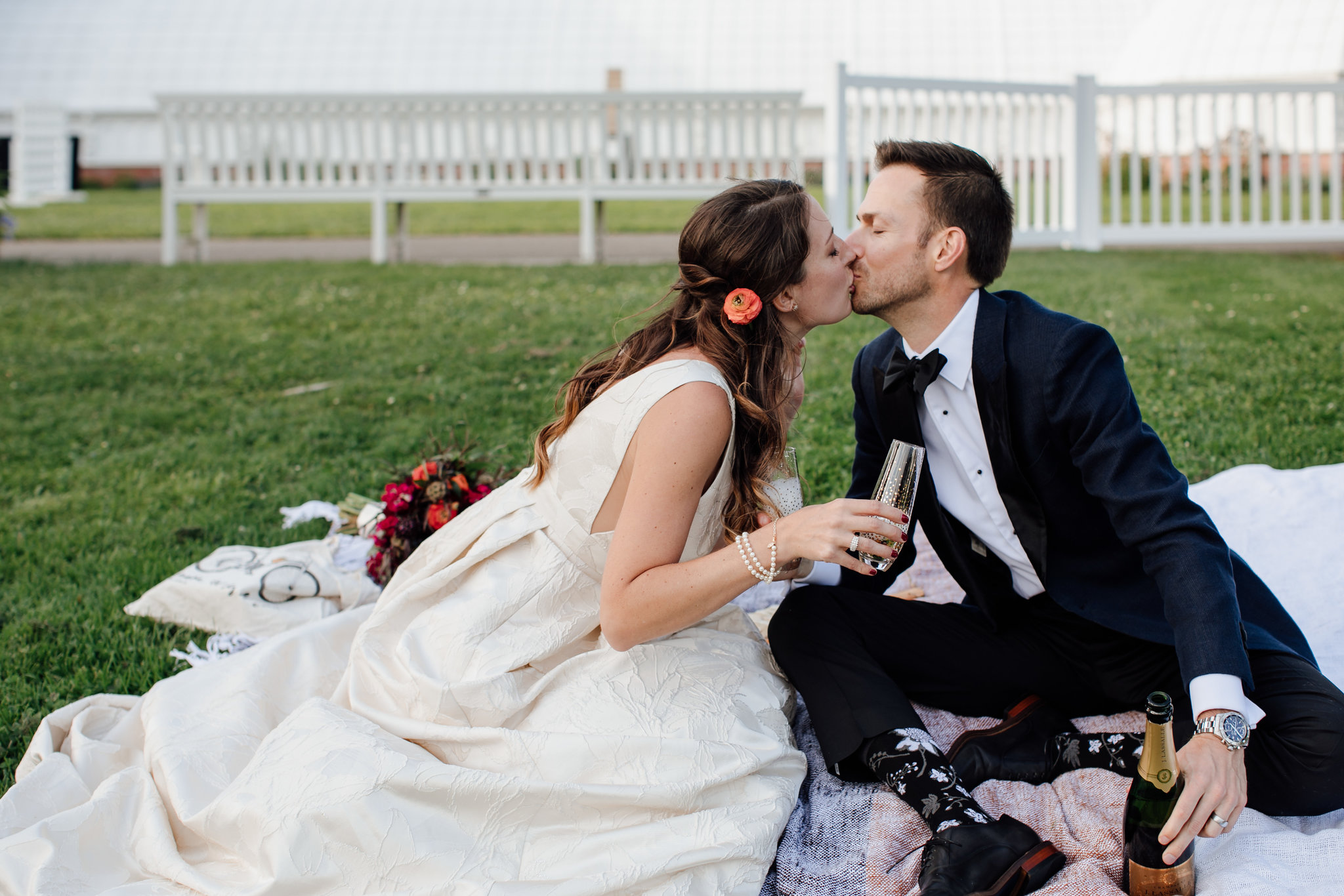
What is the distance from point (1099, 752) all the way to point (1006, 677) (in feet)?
1.03

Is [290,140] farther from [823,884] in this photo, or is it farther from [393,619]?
[823,884]

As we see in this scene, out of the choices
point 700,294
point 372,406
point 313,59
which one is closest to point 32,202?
point 313,59

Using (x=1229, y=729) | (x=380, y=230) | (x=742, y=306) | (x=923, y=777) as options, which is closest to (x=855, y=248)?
(x=742, y=306)

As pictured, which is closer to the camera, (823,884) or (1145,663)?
(823,884)

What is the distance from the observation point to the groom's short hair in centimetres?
297

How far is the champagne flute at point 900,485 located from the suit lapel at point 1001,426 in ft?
1.67

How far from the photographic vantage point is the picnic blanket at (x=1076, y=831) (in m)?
2.31

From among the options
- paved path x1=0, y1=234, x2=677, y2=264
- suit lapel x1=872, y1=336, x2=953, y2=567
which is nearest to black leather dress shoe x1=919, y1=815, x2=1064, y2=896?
suit lapel x1=872, y1=336, x2=953, y2=567

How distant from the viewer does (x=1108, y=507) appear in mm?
2547

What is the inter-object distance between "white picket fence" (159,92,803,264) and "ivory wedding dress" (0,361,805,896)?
8092 millimetres

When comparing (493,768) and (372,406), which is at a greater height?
(372,406)

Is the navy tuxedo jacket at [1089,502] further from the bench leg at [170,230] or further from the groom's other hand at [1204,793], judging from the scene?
the bench leg at [170,230]

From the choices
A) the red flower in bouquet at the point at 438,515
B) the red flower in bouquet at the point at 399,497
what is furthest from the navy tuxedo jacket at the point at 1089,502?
the red flower in bouquet at the point at 399,497

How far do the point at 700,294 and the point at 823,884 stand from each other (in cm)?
144
